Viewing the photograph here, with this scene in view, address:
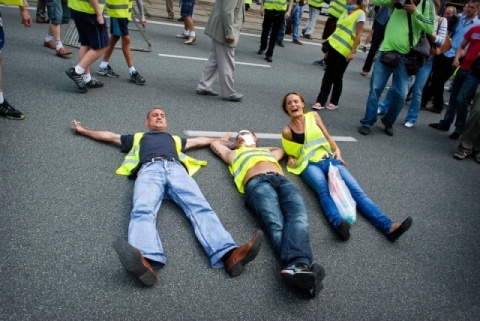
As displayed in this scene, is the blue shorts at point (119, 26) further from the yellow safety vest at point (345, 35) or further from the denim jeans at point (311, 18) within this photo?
the denim jeans at point (311, 18)

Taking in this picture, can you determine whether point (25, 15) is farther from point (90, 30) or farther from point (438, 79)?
point (438, 79)

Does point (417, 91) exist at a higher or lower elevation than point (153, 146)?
higher

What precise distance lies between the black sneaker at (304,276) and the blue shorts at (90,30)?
3995 mm

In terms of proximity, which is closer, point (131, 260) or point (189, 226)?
point (131, 260)

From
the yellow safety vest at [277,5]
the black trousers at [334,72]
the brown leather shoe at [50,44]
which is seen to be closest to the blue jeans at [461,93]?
the black trousers at [334,72]

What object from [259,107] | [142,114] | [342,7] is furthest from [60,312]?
[342,7]

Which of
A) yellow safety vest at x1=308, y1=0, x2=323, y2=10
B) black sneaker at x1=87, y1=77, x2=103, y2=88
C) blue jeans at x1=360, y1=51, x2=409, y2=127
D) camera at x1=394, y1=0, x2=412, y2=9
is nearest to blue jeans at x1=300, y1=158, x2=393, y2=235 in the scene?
blue jeans at x1=360, y1=51, x2=409, y2=127

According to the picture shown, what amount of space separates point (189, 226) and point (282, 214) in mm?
773

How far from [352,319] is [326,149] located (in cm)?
195

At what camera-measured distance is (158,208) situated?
2.96 metres

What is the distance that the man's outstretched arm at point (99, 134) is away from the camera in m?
3.86

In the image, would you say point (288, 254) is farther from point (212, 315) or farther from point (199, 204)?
point (199, 204)

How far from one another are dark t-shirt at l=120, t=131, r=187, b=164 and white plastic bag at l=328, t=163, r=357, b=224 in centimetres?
152

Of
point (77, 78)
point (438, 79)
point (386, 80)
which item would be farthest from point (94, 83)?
point (438, 79)
